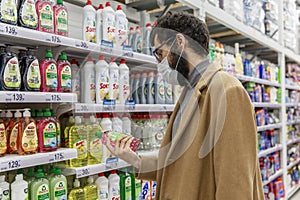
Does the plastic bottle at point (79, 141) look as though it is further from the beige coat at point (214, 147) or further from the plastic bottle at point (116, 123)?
the beige coat at point (214, 147)

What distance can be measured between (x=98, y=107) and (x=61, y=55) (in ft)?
1.26

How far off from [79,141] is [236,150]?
3.48 ft

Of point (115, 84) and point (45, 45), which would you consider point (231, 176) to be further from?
point (45, 45)

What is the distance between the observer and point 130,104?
2262 millimetres

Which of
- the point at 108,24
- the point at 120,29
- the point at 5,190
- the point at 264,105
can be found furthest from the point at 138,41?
the point at 264,105

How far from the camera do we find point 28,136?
1.70 meters

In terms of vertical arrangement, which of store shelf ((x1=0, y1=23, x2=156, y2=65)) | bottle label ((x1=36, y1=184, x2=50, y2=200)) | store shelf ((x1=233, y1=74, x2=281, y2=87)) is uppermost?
store shelf ((x1=0, y1=23, x2=156, y2=65))

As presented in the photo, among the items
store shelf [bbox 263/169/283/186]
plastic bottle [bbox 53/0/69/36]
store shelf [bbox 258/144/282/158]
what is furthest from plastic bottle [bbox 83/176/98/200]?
store shelf [bbox 263/169/283/186]

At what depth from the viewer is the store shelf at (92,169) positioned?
6.40 ft

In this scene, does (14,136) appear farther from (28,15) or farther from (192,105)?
(192,105)

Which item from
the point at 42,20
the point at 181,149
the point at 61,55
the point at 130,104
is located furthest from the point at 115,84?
the point at 181,149

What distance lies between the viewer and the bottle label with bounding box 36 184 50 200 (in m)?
1.74

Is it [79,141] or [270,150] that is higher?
[79,141]

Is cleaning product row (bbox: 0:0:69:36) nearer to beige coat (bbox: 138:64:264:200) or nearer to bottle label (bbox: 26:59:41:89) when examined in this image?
bottle label (bbox: 26:59:41:89)
